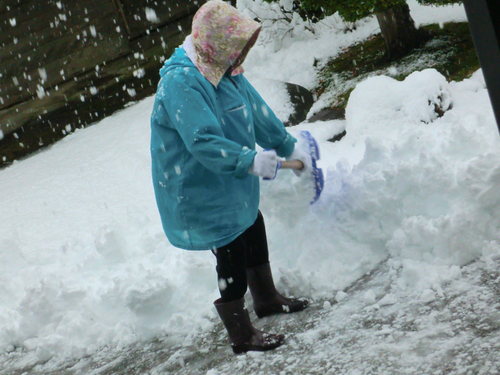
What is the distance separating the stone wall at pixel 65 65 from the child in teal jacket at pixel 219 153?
5181 millimetres

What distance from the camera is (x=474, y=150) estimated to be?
396cm

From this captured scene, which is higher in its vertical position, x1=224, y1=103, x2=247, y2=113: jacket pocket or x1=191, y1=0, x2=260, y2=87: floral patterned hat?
x1=191, y1=0, x2=260, y2=87: floral patterned hat

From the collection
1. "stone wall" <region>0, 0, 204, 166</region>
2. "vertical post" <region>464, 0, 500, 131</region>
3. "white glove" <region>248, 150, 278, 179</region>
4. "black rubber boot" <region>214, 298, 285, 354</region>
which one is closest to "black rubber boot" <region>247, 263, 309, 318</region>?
"black rubber boot" <region>214, 298, 285, 354</region>

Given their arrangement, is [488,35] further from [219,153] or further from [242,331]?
[242,331]

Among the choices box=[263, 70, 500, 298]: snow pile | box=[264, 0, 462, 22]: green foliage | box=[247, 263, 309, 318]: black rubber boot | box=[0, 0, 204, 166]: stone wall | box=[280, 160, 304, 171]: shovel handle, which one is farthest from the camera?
box=[0, 0, 204, 166]: stone wall

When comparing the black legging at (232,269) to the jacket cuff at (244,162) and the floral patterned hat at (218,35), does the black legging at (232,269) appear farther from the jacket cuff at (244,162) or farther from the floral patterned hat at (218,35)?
the floral patterned hat at (218,35)

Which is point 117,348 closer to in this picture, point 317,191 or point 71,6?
point 317,191

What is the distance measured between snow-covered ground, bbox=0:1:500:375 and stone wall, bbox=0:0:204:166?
3.08 metres

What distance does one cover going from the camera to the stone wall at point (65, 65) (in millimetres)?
8305

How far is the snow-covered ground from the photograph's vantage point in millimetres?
3211

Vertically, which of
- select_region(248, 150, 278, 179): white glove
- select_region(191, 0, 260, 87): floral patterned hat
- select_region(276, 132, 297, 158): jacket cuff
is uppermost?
select_region(191, 0, 260, 87): floral patterned hat

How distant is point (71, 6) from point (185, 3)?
1351 millimetres

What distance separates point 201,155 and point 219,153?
0.26ft

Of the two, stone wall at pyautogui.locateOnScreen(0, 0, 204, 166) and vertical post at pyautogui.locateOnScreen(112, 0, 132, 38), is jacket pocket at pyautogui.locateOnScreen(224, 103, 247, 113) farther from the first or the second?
vertical post at pyautogui.locateOnScreen(112, 0, 132, 38)
